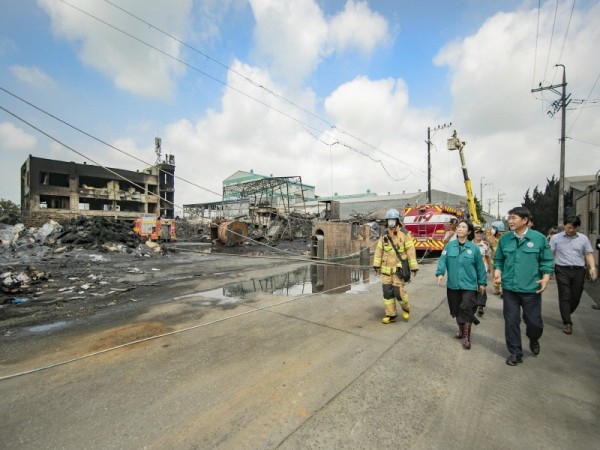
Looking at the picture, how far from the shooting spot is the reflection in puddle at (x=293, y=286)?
662 centimetres

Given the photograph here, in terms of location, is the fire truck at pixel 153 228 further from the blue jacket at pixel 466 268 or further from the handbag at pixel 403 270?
the blue jacket at pixel 466 268

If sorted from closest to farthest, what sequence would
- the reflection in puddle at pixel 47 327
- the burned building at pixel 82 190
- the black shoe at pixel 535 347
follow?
Result: the black shoe at pixel 535 347, the reflection in puddle at pixel 47 327, the burned building at pixel 82 190

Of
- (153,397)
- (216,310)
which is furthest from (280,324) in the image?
(153,397)

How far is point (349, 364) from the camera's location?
333cm

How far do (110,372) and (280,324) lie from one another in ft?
7.49

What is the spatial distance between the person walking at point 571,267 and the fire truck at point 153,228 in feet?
73.5

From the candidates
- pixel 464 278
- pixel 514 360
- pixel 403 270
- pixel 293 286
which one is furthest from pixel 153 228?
pixel 514 360

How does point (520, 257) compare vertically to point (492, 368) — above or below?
above

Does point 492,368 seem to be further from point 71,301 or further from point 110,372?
point 71,301

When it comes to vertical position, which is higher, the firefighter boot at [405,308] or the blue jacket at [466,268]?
the blue jacket at [466,268]

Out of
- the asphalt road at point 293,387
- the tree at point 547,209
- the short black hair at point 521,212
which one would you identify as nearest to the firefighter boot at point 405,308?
the asphalt road at point 293,387

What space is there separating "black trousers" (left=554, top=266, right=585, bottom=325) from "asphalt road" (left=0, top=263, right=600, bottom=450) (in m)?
0.39

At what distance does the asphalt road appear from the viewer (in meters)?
2.22

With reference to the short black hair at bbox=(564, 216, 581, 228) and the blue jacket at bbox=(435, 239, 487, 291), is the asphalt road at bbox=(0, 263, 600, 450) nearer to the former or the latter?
the blue jacket at bbox=(435, 239, 487, 291)
